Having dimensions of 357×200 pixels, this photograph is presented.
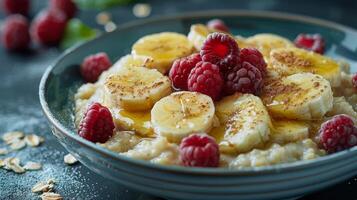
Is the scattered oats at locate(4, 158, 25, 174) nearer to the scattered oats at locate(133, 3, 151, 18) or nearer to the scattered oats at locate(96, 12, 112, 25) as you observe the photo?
the scattered oats at locate(96, 12, 112, 25)

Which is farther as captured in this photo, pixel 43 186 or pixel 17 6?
pixel 17 6

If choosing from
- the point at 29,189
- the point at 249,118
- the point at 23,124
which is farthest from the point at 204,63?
the point at 23,124

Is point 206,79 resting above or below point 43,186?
above

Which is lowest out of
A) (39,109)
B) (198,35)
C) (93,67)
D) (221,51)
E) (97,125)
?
(39,109)

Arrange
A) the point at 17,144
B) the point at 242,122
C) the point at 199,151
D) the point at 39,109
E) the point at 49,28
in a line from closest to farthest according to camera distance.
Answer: the point at 199,151
the point at 242,122
the point at 17,144
the point at 39,109
the point at 49,28

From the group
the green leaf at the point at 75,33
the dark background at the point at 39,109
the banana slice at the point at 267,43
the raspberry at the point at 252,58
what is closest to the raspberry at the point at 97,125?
the dark background at the point at 39,109

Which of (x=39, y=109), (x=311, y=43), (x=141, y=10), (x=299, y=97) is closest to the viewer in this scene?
(x=299, y=97)

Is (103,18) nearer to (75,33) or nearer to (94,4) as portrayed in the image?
(94,4)

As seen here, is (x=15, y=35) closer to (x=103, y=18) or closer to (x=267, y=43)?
(x=103, y=18)

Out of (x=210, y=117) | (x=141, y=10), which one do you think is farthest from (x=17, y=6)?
(x=210, y=117)
